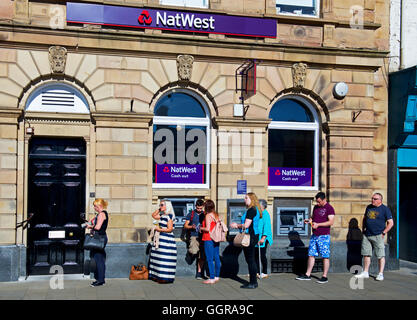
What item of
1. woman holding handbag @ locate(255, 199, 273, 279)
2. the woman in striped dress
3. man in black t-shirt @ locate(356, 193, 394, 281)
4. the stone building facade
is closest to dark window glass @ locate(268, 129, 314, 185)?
the stone building facade

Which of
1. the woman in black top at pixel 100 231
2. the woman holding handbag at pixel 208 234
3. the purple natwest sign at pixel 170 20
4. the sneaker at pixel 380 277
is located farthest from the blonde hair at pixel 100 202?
the sneaker at pixel 380 277

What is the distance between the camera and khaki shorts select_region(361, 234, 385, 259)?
40.2 ft

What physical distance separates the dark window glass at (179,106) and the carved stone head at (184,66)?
0.50m

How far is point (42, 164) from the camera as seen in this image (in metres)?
11.7

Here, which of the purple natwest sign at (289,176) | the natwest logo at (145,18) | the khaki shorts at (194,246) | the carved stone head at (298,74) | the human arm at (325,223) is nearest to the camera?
the human arm at (325,223)

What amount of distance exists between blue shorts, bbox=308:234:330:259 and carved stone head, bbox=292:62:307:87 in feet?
11.9

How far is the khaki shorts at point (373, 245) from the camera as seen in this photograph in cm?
1224

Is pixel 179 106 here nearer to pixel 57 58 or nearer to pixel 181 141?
pixel 181 141

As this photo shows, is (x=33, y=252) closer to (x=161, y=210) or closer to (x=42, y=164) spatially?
(x=42, y=164)

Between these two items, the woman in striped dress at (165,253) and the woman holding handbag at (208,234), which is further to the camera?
the woman holding handbag at (208,234)

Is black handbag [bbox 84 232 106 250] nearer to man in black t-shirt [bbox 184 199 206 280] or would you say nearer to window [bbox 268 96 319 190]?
man in black t-shirt [bbox 184 199 206 280]

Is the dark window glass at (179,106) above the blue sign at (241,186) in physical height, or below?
above

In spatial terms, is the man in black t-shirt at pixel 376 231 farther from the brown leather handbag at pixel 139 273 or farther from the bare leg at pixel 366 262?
the brown leather handbag at pixel 139 273
